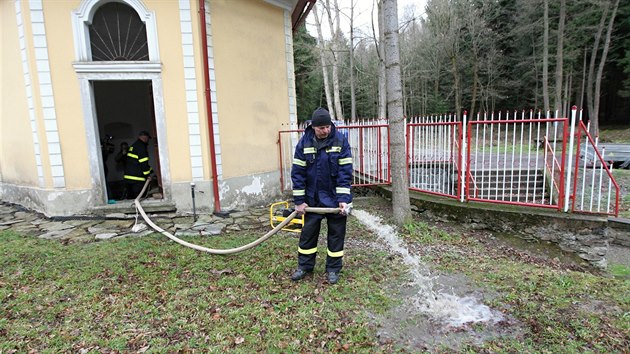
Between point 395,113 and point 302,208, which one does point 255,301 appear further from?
point 395,113

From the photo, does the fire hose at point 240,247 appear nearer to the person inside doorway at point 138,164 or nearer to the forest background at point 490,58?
the person inside doorway at point 138,164

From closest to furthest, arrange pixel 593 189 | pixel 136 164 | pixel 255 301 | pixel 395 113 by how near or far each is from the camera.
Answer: pixel 255 301, pixel 395 113, pixel 593 189, pixel 136 164

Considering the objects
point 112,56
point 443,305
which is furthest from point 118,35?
point 443,305

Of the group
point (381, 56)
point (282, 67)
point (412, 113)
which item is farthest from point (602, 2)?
point (282, 67)

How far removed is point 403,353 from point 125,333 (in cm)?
230

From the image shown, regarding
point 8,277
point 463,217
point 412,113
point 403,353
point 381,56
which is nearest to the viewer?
point 403,353

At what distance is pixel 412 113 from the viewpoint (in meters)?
33.5

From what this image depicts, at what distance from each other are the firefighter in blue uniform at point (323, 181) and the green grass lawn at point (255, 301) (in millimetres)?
390

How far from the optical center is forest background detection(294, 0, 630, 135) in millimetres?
20828

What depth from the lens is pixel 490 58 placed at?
26188 millimetres

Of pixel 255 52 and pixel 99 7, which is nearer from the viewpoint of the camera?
pixel 99 7

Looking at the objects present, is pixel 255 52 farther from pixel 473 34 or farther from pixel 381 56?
pixel 473 34

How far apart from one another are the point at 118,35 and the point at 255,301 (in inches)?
218

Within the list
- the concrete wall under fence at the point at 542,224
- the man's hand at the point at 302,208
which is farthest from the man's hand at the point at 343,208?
the concrete wall under fence at the point at 542,224
